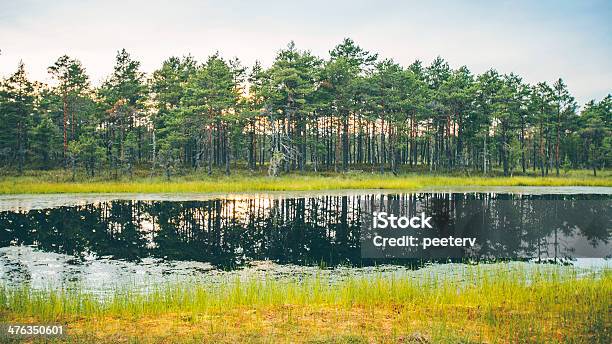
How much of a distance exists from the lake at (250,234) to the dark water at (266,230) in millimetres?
48

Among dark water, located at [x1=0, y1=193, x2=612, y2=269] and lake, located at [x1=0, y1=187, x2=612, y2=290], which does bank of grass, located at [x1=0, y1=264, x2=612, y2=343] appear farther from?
dark water, located at [x1=0, y1=193, x2=612, y2=269]

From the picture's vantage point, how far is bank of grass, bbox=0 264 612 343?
309 inches

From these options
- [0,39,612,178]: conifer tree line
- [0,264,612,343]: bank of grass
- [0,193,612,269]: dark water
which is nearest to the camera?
[0,264,612,343]: bank of grass

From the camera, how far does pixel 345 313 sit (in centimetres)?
918

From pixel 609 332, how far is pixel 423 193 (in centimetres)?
3179

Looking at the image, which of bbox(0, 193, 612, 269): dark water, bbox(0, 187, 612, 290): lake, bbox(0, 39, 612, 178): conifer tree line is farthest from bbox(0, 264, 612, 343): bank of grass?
bbox(0, 39, 612, 178): conifer tree line

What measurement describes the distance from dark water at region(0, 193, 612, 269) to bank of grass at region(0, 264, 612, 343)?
4331mm

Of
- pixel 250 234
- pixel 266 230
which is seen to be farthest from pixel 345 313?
pixel 266 230

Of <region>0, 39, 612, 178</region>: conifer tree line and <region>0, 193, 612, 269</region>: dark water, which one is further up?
<region>0, 39, 612, 178</region>: conifer tree line

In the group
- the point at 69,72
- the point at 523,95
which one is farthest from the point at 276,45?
the point at 523,95

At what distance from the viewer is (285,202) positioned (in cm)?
3144

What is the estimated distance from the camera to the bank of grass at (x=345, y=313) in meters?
7.84

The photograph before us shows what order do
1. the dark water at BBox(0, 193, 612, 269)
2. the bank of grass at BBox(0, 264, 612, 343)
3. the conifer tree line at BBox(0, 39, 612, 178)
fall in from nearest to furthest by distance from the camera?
the bank of grass at BBox(0, 264, 612, 343) < the dark water at BBox(0, 193, 612, 269) < the conifer tree line at BBox(0, 39, 612, 178)

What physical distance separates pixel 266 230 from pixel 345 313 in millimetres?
12129
